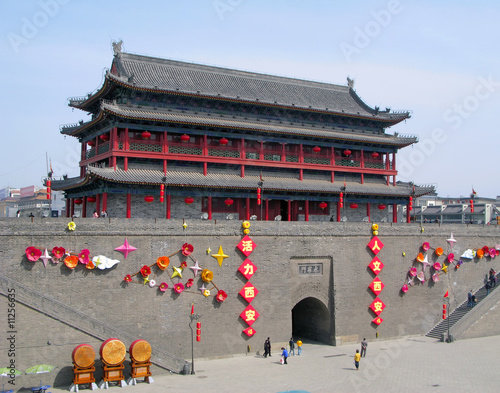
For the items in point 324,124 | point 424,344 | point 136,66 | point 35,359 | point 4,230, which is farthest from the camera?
point 324,124

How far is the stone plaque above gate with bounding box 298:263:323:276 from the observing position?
30812 mm

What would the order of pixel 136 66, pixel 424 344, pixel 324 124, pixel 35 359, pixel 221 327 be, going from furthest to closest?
pixel 324 124 → pixel 136 66 → pixel 424 344 → pixel 221 327 → pixel 35 359

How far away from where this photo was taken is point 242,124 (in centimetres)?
3381

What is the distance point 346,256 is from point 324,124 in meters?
10.4

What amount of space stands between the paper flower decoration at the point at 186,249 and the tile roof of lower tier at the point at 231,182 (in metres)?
4.78

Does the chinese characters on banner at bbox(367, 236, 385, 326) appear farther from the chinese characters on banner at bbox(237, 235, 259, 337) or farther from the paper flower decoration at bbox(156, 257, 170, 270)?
the paper flower decoration at bbox(156, 257, 170, 270)

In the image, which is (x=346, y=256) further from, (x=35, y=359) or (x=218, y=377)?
(x=35, y=359)

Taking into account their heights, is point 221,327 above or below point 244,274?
below

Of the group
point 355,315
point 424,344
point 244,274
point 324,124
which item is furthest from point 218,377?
point 324,124

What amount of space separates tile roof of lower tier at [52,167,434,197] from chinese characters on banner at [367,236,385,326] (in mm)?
4666

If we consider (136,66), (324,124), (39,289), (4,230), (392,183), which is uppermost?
(136,66)

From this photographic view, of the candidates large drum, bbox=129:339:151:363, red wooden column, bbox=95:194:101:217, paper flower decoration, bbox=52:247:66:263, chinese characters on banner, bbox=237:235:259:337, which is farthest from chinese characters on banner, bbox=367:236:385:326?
paper flower decoration, bbox=52:247:66:263

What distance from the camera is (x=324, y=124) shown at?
124 ft

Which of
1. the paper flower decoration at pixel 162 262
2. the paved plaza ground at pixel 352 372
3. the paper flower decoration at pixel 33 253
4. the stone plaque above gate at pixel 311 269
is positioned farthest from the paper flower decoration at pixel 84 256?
the stone plaque above gate at pixel 311 269
